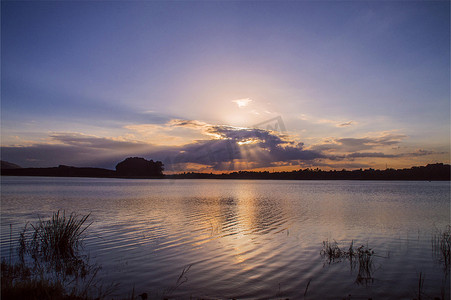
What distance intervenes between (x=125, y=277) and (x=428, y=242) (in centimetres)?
1537

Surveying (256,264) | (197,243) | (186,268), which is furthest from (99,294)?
(197,243)

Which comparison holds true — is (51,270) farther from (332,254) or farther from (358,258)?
(358,258)

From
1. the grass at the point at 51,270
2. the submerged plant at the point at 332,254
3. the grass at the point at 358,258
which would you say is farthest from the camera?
the submerged plant at the point at 332,254

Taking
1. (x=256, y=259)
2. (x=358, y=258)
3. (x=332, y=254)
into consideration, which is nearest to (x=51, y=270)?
(x=256, y=259)

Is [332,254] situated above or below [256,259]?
above

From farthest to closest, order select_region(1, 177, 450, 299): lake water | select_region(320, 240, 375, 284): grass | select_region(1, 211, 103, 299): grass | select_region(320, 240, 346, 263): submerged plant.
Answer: select_region(320, 240, 346, 263): submerged plant, select_region(320, 240, 375, 284): grass, select_region(1, 177, 450, 299): lake water, select_region(1, 211, 103, 299): grass

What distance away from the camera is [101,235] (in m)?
16.4

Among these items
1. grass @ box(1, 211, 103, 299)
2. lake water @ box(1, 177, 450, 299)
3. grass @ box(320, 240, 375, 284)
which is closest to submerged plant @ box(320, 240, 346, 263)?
grass @ box(320, 240, 375, 284)

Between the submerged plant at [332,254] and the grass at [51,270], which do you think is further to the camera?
the submerged plant at [332,254]

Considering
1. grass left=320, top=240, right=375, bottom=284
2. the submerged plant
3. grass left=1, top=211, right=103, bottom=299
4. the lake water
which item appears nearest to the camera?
grass left=1, top=211, right=103, bottom=299

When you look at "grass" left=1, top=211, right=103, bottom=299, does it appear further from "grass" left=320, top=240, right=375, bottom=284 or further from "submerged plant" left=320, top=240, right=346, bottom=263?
"submerged plant" left=320, top=240, right=346, bottom=263

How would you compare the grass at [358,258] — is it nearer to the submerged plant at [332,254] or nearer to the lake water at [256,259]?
the submerged plant at [332,254]

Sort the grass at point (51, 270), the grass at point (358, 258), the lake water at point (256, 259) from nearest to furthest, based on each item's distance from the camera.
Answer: the grass at point (51, 270) < the lake water at point (256, 259) < the grass at point (358, 258)

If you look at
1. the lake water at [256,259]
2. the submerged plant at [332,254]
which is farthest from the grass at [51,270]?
the submerged plant at [332,254]
